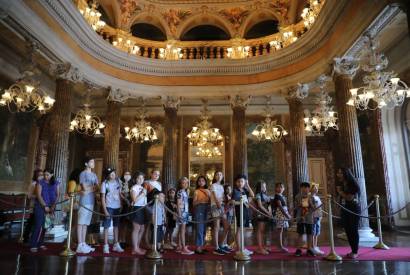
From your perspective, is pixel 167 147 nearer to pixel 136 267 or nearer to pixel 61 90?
pixel 61 90

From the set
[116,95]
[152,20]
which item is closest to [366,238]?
[116,95]

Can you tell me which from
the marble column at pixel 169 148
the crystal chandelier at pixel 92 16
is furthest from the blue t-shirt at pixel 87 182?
the crystal chandelier at pixel 92 16

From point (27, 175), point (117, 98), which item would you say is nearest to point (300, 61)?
point (117, 98)

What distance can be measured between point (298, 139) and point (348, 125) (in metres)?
2.39

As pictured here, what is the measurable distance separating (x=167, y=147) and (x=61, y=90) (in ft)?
13.9

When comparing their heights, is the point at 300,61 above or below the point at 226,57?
below

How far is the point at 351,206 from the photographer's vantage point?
17.9ft

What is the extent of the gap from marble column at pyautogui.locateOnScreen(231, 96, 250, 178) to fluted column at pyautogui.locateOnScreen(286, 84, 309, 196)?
1.78m

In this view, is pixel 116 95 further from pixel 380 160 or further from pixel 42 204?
pixel 380 160

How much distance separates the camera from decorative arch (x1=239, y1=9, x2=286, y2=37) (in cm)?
1187

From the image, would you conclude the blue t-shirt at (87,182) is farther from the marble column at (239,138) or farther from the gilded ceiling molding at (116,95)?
the marble column at (239,138)

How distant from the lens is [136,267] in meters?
4.59

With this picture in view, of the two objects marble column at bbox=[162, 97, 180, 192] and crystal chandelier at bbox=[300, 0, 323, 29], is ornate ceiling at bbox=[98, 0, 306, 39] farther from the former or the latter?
marble column at bbox=[162, 97, 180, 192]

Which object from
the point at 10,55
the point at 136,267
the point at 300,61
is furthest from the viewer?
the point at 300,61
